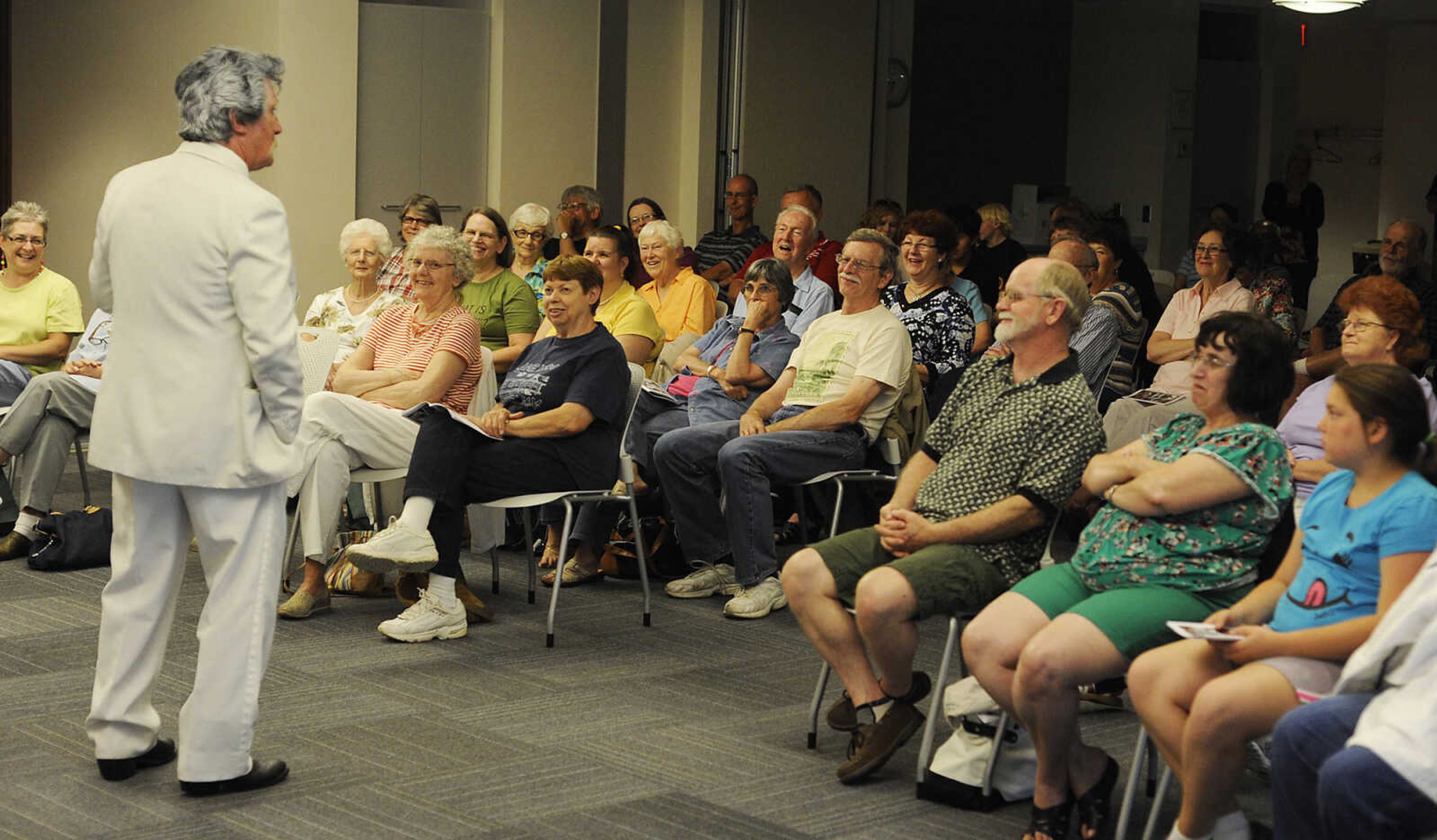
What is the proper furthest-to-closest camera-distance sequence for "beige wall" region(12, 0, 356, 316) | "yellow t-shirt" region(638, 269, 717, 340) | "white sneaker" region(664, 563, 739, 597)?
1. "beige wall" region(12, 0, 356, 316)
2. "yellow t-shirt" region(638, 269, 717, 340)
3. "white sneaker" region(664, 563, 739, 597)

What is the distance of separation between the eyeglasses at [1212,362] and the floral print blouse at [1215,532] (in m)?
0.11

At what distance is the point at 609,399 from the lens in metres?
4.91

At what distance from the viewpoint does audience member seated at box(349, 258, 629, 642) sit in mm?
4648

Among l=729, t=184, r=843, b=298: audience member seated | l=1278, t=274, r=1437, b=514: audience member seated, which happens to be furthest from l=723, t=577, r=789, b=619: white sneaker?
l=729, t=184, r=843, b=298: audience member seated

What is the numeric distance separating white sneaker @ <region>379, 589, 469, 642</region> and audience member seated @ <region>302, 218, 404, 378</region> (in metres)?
1.55

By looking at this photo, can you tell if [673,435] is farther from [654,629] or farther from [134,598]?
[134,598]

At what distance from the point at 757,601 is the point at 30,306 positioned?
319 centimetres

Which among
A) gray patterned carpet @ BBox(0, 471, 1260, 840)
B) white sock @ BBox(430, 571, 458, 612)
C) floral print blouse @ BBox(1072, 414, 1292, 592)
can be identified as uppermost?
floral print blouse @ BBox(1072, 414, 1292, 592)

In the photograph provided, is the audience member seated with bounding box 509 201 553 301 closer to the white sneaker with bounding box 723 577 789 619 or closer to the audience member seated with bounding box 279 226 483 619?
the audience member seated with bounding box 279 226 483 619

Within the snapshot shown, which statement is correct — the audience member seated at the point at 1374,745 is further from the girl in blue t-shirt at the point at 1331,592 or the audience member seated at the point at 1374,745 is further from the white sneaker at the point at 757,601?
the white sneaker at the point at 757,601

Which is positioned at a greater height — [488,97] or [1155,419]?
[488,97]

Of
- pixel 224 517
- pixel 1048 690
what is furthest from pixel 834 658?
pixel 224 517

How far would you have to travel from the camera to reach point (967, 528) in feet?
11.3

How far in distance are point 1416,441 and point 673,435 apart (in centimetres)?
287
